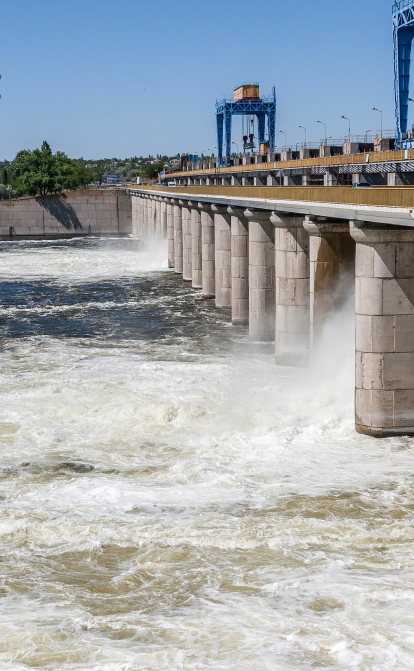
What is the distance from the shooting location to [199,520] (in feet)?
58.4

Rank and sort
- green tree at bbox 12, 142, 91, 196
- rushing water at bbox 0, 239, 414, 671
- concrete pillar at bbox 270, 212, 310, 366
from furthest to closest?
1. green tree at bbox 12, 142, 91, 196
2. concrete pillar at bbox 270, 212, 310, 366
3. rushing water at bbox 0, 239, 414, 671

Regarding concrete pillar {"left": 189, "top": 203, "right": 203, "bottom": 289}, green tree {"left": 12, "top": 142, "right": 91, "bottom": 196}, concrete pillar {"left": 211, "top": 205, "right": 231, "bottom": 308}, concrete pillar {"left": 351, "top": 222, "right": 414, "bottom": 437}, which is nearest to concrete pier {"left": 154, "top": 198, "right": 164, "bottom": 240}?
concrete pillar {"left": 189, "top": 203, "right": 203, "bottom": 289}

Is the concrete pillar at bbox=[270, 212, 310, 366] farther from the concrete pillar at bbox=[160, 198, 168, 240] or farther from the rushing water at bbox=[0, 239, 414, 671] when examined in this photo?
the concrete pillar at bbox=[160, 198, 168, 240]

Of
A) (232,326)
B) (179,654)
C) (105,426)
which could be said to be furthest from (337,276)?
(179,654)

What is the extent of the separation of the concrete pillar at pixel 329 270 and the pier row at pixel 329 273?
36 mm

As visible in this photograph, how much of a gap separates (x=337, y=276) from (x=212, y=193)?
21699 mm

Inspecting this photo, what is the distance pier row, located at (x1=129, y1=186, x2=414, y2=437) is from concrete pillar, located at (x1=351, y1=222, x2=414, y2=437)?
0.09 feet

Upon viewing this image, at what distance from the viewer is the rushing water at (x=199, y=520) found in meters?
13.5

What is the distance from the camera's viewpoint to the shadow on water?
13662 centimetres

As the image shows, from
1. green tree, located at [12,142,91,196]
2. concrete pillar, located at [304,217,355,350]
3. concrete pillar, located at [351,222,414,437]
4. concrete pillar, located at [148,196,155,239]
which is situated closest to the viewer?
concrete pillar, located at [351,222,414,437]

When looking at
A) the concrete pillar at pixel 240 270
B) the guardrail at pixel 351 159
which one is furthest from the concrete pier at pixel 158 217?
the concrete pillar at pixel 240 270

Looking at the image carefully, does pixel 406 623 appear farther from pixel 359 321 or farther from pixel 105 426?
pixel 105 426

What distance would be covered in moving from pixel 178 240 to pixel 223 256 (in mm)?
26357

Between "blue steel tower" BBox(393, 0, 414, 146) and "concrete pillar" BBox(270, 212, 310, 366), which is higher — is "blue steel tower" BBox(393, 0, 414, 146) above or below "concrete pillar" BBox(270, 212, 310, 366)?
above
